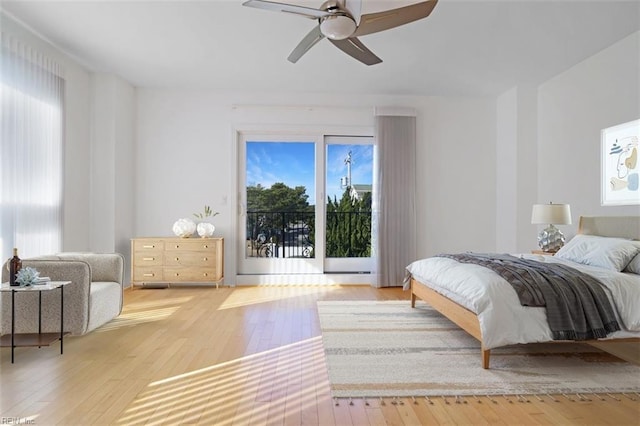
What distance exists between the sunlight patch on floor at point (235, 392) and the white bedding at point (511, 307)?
3.48ft

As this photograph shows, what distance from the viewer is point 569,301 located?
2.71 metres

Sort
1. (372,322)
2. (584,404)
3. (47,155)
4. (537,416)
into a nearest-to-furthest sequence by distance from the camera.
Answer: (537,416) < (584,404) < (372,322) < (47,155)

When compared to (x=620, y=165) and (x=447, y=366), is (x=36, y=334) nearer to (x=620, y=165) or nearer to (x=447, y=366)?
(x=447, y=366)

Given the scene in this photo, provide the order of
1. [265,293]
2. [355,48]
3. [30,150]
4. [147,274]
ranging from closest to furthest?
[355,48]
[30,150]
[265,293]
[147,274]

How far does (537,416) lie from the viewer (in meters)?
2.07

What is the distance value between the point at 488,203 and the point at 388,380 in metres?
4.55

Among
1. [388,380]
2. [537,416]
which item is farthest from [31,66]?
[537,416]

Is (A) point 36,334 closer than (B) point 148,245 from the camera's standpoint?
Yes

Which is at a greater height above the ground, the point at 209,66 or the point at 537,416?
the point at 209,66

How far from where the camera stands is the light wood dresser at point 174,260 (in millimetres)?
5500

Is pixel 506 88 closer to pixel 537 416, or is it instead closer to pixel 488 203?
pixel 488 203

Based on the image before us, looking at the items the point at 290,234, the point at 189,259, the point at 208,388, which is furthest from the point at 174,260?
the point at 208,388

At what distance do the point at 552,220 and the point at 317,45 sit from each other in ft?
10.2

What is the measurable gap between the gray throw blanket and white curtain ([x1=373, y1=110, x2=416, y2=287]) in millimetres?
3182
